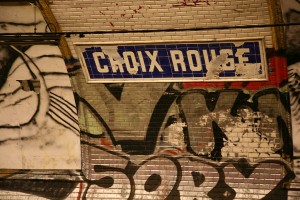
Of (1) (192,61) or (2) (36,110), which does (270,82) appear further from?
(2) (36,110)

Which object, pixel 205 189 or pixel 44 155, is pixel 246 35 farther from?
pixel 44 155

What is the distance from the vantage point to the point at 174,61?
5348 mm

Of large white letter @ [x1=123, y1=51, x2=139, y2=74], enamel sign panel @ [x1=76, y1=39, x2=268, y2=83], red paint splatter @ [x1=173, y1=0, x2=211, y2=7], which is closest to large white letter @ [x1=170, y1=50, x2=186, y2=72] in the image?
enamel sign panel @ [x1=76, y1=39, x2=268, y2=83]

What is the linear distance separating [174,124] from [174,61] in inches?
39.4

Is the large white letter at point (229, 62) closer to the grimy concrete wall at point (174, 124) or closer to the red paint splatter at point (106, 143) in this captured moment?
the grimy concrete wall at point (174, 124)

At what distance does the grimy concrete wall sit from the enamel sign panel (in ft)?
0.31

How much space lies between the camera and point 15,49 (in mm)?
5832

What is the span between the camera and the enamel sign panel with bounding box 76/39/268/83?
514 centimetres

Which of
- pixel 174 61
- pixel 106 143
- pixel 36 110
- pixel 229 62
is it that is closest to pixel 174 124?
pixel 174 61

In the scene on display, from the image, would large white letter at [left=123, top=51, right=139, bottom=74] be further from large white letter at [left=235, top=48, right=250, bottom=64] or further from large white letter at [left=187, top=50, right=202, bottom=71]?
large white letter at [left=235, top=48, right=250, bottom=64]

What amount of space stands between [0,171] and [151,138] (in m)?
2.78

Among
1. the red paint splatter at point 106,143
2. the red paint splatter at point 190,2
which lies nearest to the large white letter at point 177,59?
the red paint splatter at point 190,2

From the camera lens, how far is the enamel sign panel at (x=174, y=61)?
16.9 ft

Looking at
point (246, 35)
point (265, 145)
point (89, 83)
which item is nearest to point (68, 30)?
point (89, 83)
